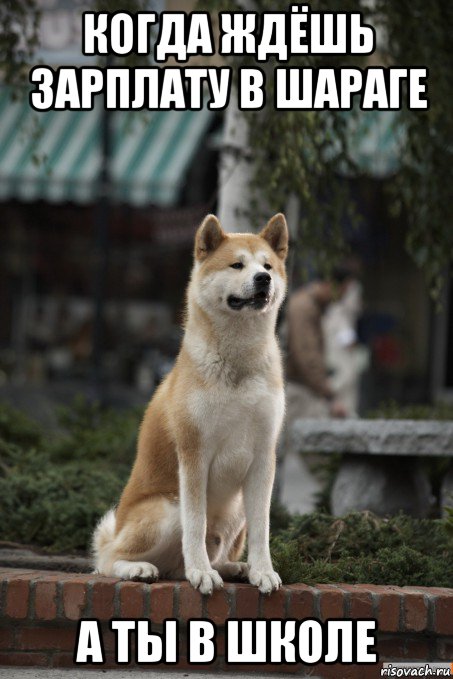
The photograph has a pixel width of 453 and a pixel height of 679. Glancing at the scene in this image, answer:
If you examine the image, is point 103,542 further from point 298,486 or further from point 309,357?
point 309,357

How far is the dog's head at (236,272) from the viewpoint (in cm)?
396

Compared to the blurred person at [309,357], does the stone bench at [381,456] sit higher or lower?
lower

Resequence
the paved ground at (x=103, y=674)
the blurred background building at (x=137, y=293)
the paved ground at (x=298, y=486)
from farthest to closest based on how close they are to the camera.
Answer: the blurred background building at (x=137, y=293), the paved ground at (x=298, y=486), the paved ground at (x=103, y=674)

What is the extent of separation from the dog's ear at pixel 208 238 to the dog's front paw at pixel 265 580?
1.22m

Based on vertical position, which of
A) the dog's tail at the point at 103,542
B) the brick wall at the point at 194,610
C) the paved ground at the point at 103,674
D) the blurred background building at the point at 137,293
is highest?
the blurred background building at the point at 137,293

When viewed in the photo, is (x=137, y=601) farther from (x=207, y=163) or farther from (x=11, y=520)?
(x=207, y=163)

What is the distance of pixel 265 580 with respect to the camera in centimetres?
408

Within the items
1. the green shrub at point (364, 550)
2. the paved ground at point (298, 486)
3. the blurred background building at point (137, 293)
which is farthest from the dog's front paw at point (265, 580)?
the blurred background building at point (137, 293)

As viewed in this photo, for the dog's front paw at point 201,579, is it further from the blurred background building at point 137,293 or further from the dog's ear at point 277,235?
the blurred background building at point 137,293

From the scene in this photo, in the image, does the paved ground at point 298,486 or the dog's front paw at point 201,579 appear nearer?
the dog's front paw at point 201,579

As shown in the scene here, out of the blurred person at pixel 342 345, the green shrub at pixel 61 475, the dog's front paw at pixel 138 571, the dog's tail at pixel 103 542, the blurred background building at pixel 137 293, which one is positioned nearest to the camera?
the dog's front paw at pixel 138 571

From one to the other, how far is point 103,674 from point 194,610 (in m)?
0.43

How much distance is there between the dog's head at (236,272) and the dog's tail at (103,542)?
3.54 ft

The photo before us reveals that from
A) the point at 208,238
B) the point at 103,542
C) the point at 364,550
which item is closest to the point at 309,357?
the point at 364,550
